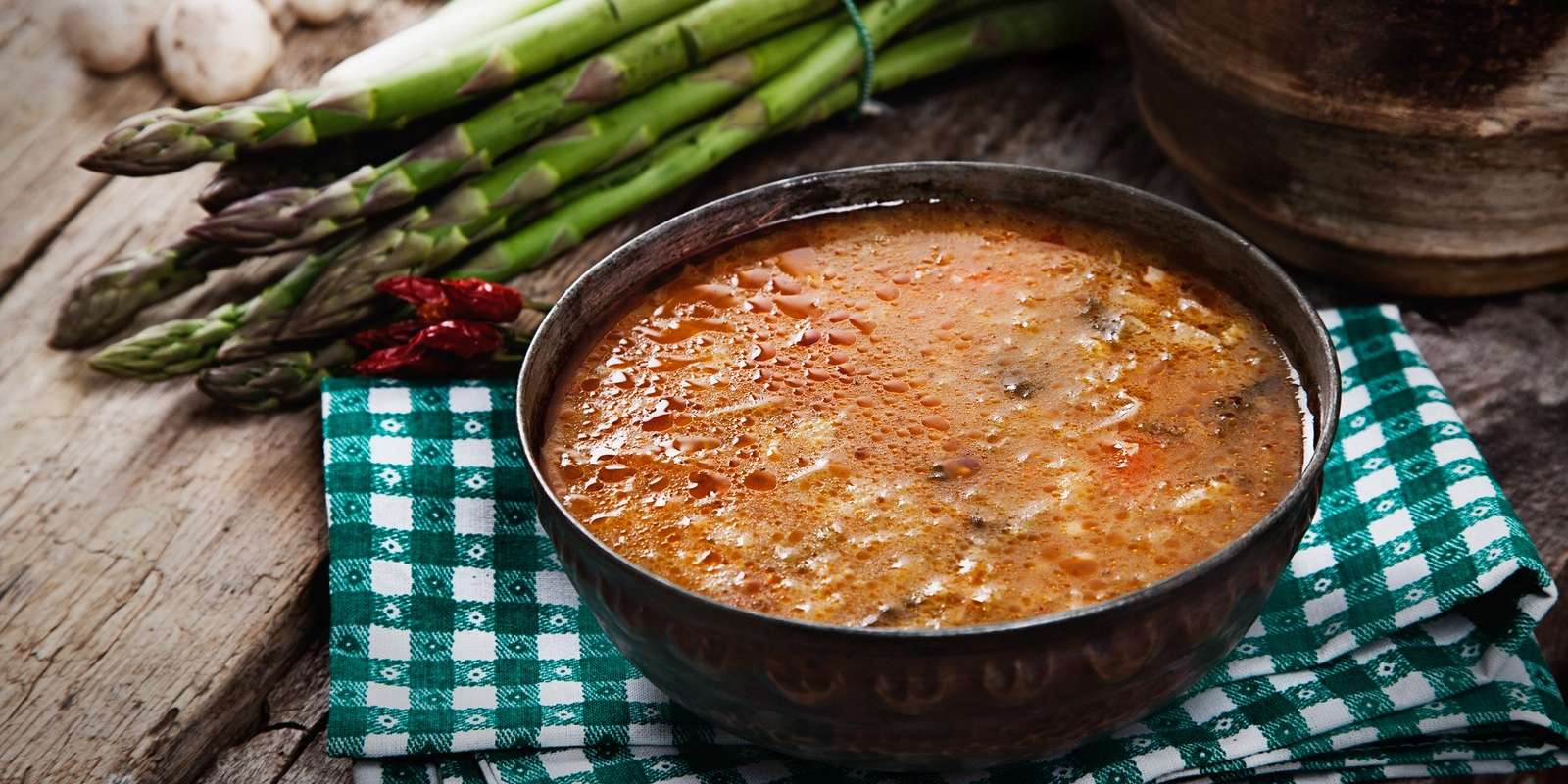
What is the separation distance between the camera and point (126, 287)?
2467mm

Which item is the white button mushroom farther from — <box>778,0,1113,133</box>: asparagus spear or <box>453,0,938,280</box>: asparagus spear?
<box>778,0,1113,133</box>: asparagus spear

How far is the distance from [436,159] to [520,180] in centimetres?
15

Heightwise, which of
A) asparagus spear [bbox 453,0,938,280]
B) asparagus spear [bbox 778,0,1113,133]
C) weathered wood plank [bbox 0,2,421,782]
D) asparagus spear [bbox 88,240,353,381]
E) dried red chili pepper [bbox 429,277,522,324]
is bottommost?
weathered wood plank [bbox 0,2,421,782]

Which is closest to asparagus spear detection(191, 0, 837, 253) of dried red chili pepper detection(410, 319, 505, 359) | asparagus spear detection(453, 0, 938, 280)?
asparagus spear detection(453, 0, 938, 280)

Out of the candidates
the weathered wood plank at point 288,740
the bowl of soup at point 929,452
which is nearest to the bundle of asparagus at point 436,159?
the weathered wood plank at point 288,740

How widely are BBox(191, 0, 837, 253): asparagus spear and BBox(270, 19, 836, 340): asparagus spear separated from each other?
0.11 ft

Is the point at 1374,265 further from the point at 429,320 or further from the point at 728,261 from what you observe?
the point at 429,320

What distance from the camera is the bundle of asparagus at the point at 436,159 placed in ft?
7.81

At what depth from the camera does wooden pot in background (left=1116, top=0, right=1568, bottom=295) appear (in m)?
2.15

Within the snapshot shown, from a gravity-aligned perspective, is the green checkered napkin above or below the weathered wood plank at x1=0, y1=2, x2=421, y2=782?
above

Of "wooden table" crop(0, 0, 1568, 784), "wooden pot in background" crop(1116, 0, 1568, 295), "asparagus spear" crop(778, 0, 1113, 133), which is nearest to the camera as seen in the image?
"wooden table" crop(0, 0, 1568, 784)

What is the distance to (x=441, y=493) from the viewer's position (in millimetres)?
2084

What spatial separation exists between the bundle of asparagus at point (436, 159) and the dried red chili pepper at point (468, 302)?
5.6 inches

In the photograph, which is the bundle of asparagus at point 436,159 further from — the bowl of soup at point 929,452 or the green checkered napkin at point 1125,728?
the bowl of soup at point 929,452
